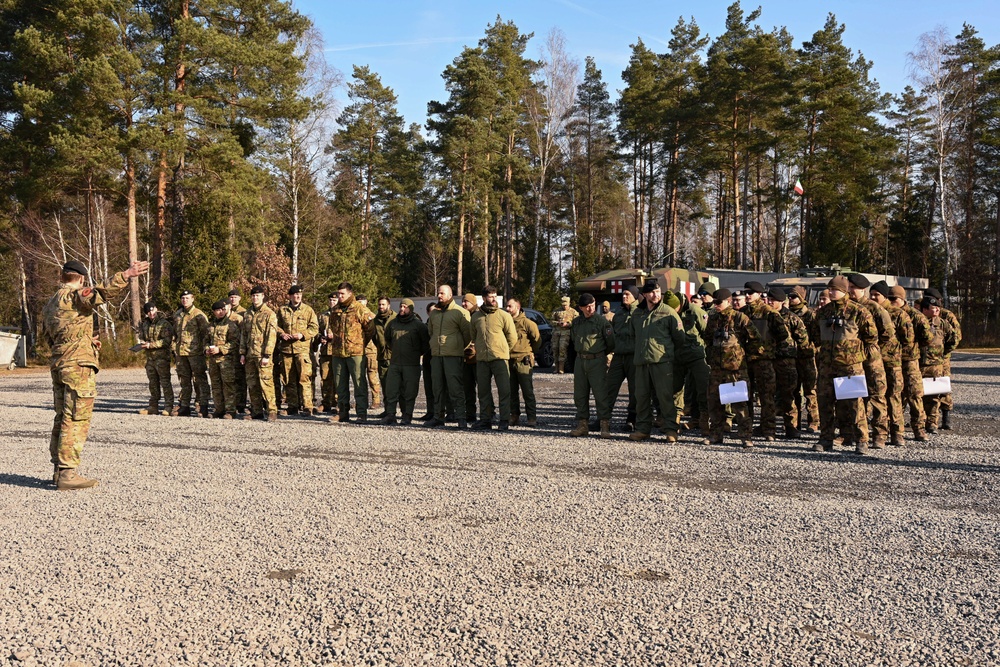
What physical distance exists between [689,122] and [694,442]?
35.8 m

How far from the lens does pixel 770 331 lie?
31.5ft

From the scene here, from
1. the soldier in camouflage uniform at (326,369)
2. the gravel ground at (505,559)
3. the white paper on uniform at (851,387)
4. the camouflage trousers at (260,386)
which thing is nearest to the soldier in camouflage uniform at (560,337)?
the soldier in camouflage uniform at (326,369)

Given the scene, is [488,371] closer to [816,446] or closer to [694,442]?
[694,442]

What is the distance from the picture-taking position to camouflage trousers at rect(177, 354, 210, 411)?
13.0 m

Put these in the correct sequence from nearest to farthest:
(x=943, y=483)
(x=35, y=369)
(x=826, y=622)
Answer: (x=826, y=622), (x=943, y=483), (x=35, y=369)

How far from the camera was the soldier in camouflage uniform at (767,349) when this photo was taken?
959cm

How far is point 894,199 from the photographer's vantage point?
50750 millimetres

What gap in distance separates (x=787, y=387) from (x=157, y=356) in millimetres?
9646

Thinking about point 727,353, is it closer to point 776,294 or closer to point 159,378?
point 776,294

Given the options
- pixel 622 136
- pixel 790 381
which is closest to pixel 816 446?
pixel 790 381

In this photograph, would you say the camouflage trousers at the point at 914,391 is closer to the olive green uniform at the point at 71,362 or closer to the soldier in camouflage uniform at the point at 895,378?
the soldier in camouflage uniform at the point at 895,378

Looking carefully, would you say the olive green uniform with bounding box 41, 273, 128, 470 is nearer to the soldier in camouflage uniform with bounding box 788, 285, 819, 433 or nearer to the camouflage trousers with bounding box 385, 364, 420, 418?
the camouflage trousers with bounding box 385, 364, 420, 418

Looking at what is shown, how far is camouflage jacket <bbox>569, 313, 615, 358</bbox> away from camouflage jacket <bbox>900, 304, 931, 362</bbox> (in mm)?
3541

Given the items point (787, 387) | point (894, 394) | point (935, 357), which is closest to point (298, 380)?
point (787, 387)
